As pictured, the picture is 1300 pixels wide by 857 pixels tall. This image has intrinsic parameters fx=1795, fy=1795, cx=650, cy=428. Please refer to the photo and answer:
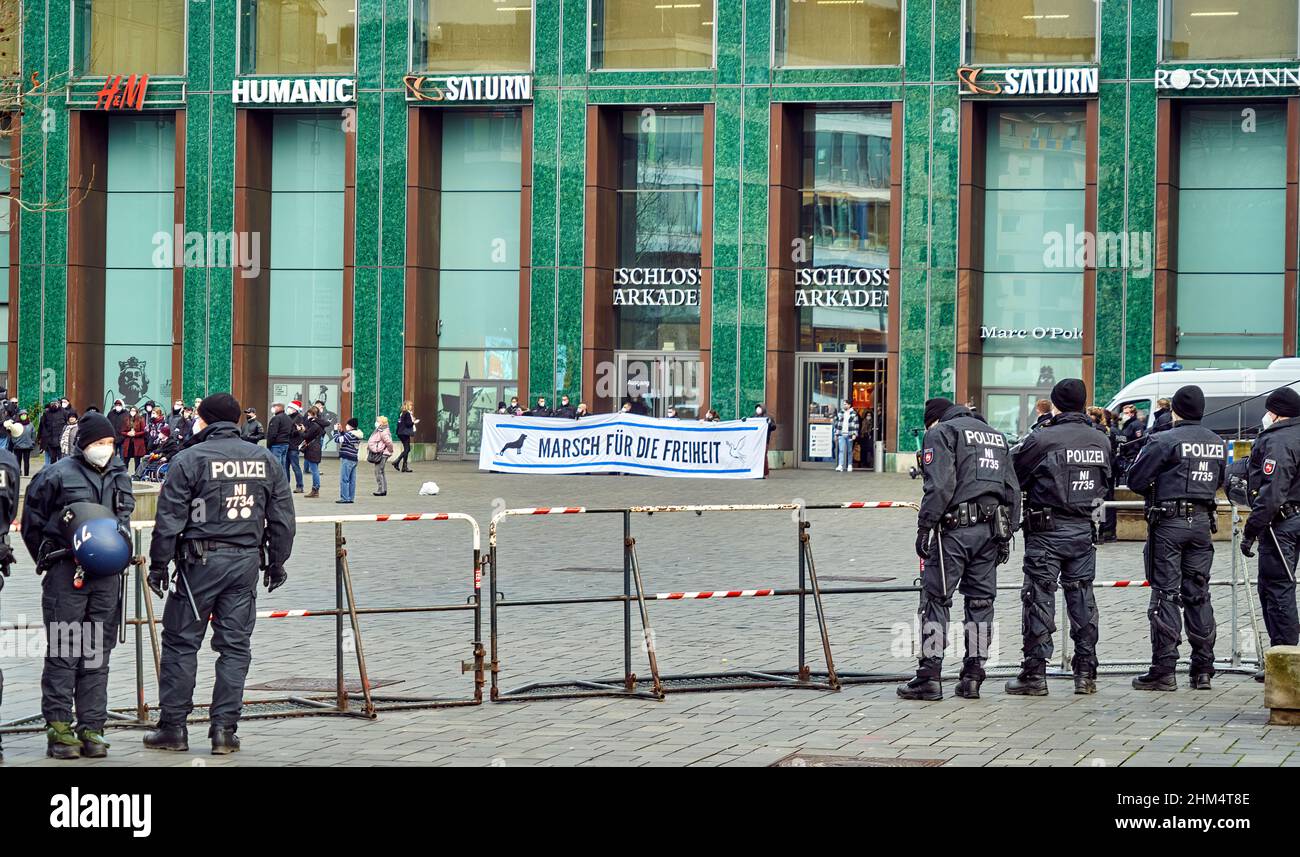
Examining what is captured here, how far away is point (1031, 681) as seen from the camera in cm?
1076

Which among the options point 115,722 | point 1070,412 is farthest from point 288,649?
point 1070,412

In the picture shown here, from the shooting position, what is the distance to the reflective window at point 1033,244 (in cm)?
4075

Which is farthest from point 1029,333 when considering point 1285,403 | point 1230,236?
point 1285,403

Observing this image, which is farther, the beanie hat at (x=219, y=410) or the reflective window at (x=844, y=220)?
the reflective window at (x=844, y=220)

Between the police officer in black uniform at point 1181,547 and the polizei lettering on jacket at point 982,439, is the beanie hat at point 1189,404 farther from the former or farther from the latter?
the polizei lettering on jacket at point 982,439

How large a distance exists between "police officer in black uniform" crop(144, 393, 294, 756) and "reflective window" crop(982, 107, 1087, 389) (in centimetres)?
3393

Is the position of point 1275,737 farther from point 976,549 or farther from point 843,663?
point 843,663

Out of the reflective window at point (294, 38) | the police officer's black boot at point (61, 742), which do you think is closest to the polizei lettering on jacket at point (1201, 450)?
the police officer's black boot at point (61, 742)

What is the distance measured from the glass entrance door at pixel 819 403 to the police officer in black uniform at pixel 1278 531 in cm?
3075

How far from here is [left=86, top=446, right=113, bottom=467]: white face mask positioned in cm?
881

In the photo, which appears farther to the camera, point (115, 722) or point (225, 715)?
point (115, 722)

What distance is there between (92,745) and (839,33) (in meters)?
34.9
